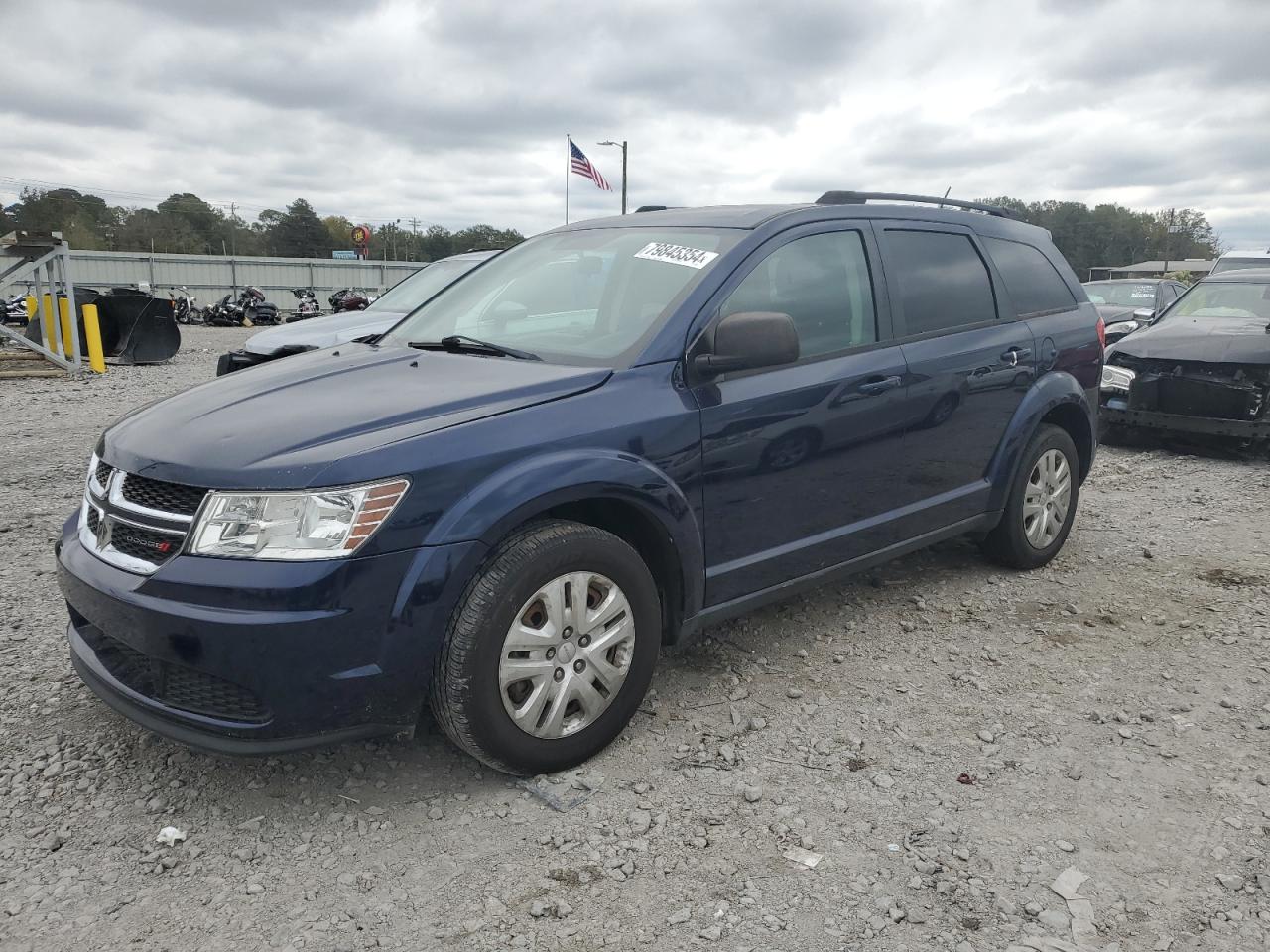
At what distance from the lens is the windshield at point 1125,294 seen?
46.3 ft

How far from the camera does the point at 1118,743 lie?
3.19 metres

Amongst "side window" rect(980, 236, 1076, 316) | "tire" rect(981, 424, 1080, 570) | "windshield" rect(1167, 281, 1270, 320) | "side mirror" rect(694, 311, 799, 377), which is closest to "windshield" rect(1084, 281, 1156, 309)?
"windshield" rect(1167, 281, 1270, 320)

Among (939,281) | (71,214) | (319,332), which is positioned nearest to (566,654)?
(939,281)

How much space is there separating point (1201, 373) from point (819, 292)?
17.9 ft

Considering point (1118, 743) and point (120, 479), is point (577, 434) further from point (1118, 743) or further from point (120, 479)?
point (1118, 743)

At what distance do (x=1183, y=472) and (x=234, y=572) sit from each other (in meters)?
7.24

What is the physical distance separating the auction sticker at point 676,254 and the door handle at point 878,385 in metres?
0.78

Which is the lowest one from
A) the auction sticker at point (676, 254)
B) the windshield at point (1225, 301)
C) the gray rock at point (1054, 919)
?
the gray rock at point (1054, 919)

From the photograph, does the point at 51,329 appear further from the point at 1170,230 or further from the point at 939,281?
the point at 1170,230

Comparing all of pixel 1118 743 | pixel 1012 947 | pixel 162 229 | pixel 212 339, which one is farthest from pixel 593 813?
pixel 162 229

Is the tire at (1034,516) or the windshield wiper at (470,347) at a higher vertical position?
the windshield wiper at (470,347)

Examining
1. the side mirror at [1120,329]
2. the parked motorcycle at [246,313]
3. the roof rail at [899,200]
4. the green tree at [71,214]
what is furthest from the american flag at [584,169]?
the green tree at [71,214]

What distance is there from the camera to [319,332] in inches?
311

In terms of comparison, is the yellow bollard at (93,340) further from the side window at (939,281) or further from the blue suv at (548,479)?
the side window at (939,281)
